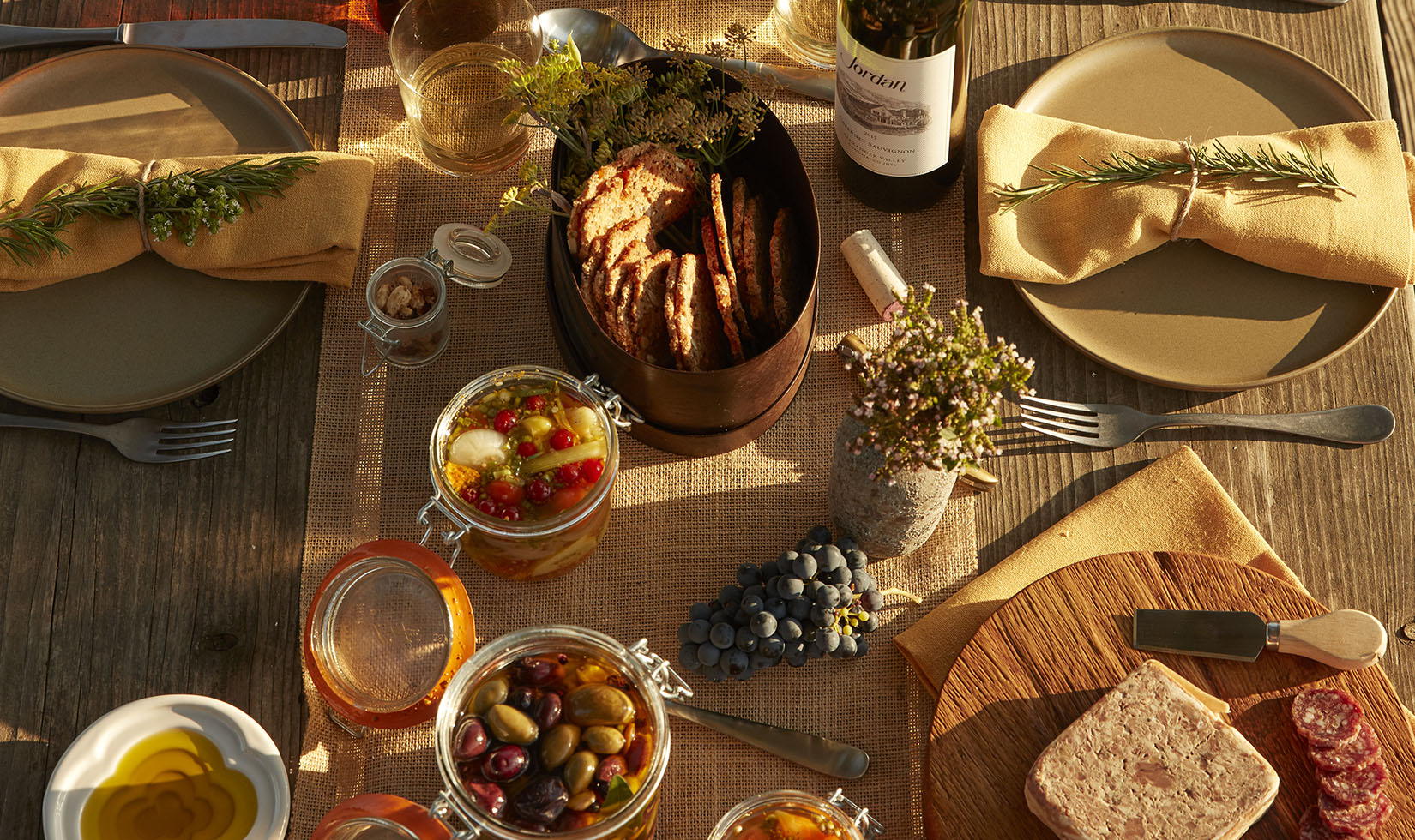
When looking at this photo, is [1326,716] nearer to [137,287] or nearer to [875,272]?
[875,272]

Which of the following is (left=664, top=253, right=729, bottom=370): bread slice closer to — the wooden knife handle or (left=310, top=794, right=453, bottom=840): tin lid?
(left=310, top=794, right=453, bottom=840): tin lid

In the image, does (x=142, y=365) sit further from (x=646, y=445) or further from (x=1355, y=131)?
(x=1355, y=131)

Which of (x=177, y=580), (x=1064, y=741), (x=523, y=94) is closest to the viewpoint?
(x=1064, y=741)

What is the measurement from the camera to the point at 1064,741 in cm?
137

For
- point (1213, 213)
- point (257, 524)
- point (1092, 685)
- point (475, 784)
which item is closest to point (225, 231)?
point (257, 524)

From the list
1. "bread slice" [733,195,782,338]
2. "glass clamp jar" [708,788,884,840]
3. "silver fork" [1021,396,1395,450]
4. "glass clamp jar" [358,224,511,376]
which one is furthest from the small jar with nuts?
"silver fork" [1021,396,1395,450]

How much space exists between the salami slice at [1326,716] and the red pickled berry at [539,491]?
1.06m

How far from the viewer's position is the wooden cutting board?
1.42 metres

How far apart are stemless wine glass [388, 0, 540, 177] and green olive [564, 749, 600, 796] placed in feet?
3.44

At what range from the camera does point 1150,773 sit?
1.35 m

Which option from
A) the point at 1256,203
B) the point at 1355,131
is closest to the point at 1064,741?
the point at 1256,203

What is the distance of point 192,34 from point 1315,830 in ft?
7.27

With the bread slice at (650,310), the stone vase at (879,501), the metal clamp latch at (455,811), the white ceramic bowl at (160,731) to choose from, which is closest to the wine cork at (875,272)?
the stone vase at (879,501)

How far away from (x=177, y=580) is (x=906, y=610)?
45.8 inches
